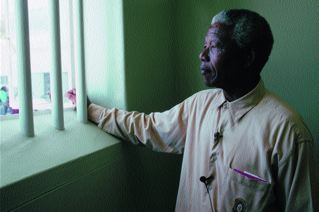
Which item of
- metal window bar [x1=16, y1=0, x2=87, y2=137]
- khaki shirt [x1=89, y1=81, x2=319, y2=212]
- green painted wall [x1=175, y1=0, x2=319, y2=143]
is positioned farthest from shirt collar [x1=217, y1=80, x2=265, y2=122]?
metal window bar [x1=16, y1=0, x2=87, y2=137]

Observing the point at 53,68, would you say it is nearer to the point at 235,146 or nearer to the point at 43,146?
the point at 43,146

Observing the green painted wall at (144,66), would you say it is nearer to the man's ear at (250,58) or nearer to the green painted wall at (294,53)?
the green painted wall at (294,53)

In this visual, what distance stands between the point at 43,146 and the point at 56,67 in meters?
0.26

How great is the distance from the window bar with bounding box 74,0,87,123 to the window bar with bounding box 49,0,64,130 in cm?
12

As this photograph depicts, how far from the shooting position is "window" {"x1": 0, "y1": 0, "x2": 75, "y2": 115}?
0.96 m

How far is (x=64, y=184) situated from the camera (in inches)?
30.4

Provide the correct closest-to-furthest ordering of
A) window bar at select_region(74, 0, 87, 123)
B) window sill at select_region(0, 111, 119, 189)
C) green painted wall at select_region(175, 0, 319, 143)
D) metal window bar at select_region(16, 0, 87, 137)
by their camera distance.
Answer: window sill at select_region(0, 111, 119, 189) < metal window bar at select_region(16, 0, 87, 137) < window bar at select_region(74, 0, 87, 123) < green painted wall at select_region(175, 0, 319, 143)

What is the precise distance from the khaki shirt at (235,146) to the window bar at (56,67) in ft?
0.59

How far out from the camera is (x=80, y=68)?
3.43 feet

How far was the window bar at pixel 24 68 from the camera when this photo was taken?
0.76 m

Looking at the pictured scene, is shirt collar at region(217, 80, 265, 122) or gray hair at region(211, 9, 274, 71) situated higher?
gray hair at region(211, 9, 274, 71)

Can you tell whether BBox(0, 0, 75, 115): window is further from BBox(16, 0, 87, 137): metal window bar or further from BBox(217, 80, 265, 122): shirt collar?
BBox(217, 80, 265, 122): shirt collar

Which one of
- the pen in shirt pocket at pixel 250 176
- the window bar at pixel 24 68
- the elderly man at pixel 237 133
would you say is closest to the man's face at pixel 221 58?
the elderly man at pixel 237 133

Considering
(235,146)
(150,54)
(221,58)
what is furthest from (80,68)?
(235,146)
